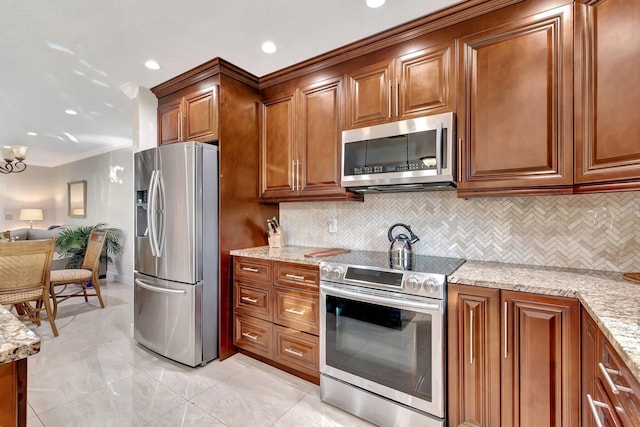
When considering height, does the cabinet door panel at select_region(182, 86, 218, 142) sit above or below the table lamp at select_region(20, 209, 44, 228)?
above

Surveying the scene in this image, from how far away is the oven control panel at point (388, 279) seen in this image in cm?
160

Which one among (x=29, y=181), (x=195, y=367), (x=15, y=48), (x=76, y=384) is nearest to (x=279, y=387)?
(x=195, y=367)

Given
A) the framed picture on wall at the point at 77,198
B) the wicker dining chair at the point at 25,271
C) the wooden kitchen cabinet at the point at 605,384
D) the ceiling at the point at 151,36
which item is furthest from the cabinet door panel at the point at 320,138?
the framed picture on wall at the point at 77,198

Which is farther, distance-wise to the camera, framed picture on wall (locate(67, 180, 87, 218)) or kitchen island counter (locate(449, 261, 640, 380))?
framed picture on wall (locate(67, 180, 87, 218))

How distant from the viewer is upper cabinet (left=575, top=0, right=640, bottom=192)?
135 cm

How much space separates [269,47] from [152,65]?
3.50 feet

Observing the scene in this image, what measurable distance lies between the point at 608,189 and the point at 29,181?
10070 millimetres

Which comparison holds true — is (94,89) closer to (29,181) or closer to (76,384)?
(76,384)

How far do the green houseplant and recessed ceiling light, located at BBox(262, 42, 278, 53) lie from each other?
4707 mm

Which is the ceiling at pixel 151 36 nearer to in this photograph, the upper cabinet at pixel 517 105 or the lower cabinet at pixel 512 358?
the upper cabinet at pixel 517 105

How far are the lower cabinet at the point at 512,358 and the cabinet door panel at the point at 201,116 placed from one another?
2.26 meters

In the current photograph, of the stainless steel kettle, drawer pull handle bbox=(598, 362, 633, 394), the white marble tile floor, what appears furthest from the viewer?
the stainless steel kettle

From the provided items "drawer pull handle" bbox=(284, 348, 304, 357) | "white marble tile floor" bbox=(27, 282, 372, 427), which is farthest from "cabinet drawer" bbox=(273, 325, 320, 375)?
"white marble tile floor" bbox=(27, 282, 372, 427)

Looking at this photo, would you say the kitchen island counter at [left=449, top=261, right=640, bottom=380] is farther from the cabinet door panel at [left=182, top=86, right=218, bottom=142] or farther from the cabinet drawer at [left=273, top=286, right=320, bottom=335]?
the cabinet door panel at [left=182, top=86, right=218, bottom=142]
